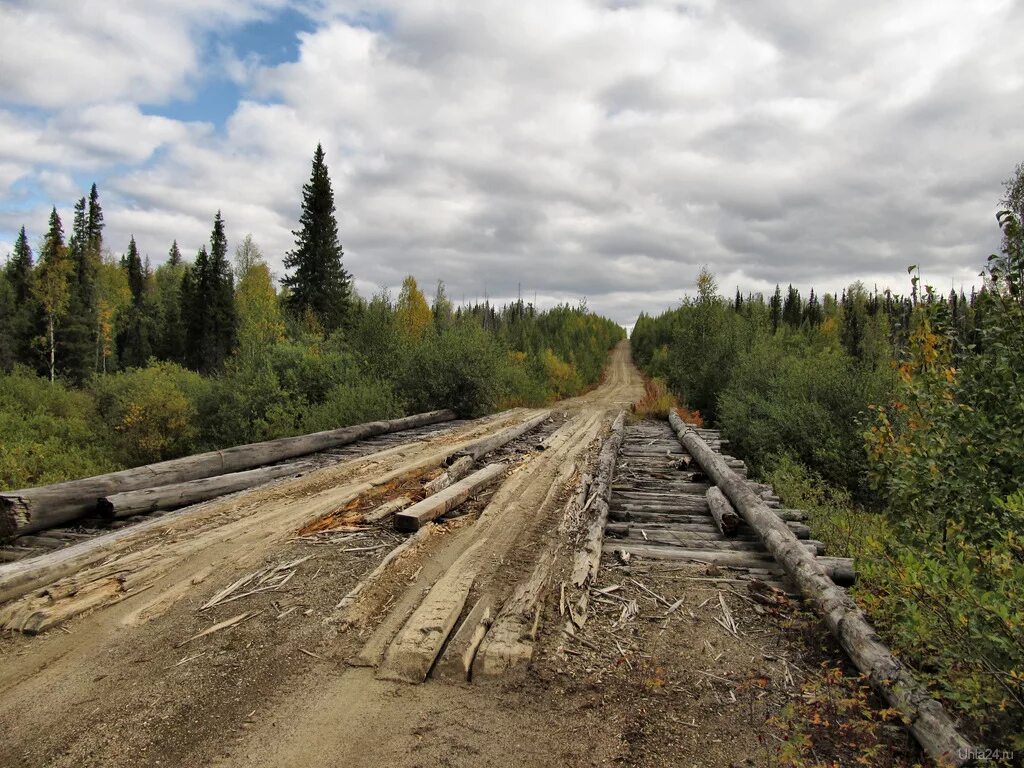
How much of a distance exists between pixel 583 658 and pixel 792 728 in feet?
3.93

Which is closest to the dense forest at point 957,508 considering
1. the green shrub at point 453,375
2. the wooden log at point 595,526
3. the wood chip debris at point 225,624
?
the wooden log at point 595,526

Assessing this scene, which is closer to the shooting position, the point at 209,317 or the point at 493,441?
the point at 493,441

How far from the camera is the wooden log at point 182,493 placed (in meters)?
6.43

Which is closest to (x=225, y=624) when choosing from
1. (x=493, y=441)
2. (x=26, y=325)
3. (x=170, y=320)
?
(x=493, y=441)

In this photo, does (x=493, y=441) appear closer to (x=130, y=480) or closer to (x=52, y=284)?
(x=130, y=480)

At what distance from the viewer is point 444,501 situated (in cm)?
657

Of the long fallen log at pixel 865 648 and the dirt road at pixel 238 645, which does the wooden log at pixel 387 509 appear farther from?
the long fallen log at pixel 865 648

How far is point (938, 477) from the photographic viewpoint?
13.4 feet

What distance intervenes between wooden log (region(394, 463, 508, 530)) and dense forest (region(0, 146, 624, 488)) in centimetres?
591

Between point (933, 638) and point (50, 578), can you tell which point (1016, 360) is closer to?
point (933, 638)

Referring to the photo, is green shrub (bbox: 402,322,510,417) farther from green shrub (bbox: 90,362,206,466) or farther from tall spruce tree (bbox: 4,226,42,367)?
tall spruce tree (bbox: 4,226,42,367)

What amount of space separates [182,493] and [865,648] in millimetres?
7259

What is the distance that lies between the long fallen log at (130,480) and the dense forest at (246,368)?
89.2 inches

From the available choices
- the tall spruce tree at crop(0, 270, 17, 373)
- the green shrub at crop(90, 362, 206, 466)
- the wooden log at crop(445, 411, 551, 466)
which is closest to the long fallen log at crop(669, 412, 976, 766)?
the wooden log at crop(445, 411, 551, 466)
